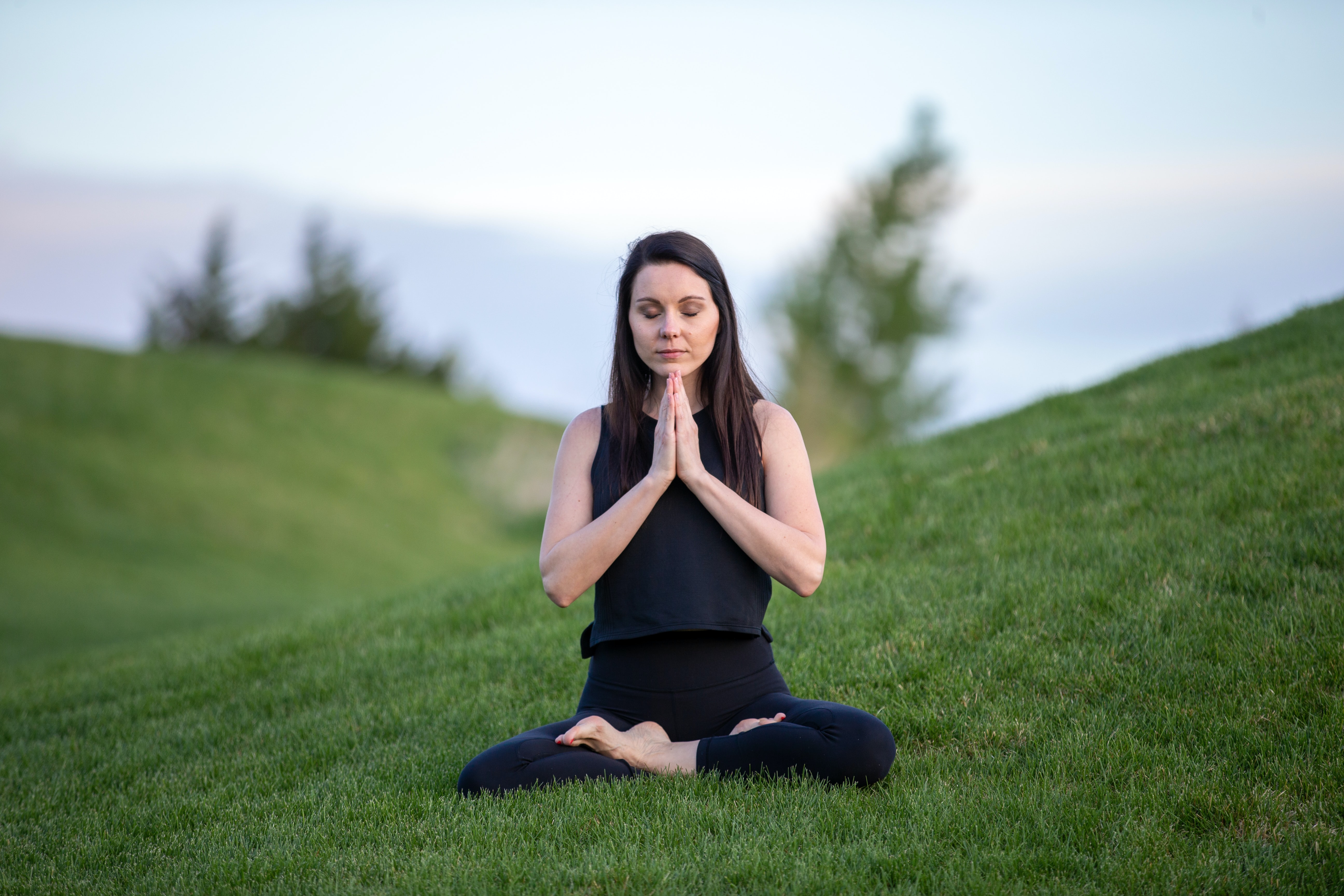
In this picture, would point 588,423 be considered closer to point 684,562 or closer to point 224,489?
point 684,562

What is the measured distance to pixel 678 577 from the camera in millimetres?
3812

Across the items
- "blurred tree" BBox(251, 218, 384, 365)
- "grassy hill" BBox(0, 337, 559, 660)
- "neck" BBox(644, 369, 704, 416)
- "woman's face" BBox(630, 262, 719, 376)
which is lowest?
"grassy hill" BBox(0, 337, 559, 660)

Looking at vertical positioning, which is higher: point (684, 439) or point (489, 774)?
point (684, 439)

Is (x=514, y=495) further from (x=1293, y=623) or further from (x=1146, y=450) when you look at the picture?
(x=1293, y=623)

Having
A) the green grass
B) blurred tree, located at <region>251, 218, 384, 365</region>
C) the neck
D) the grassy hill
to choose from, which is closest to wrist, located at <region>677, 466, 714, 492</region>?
the neck

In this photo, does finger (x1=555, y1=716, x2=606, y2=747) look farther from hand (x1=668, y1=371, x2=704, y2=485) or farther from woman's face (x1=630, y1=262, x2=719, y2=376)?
woman's face (x1=630, y1=262, x2=719, y2=376)

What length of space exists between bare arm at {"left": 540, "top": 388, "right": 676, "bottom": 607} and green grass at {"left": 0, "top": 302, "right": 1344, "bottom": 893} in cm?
81

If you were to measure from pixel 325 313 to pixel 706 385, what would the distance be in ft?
176

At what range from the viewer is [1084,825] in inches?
131

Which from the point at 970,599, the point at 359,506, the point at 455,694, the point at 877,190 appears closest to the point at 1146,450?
the point at 970,599

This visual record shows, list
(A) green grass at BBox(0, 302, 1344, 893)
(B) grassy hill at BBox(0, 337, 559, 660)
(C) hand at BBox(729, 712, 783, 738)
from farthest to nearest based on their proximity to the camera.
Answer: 1. (B) grassy hill at BBox(0, 337, 559, 660)
2. (C) hand at BBox(729, 712, 783, 738)
3. (A) green grass at BBox(0, 302, 1344, 893)

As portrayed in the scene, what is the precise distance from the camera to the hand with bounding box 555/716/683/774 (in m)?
3.79

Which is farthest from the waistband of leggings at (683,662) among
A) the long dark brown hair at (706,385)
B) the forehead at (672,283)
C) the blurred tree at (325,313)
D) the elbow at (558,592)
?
the blurred tree at (325,313)

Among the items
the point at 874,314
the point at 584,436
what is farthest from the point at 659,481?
the point at 874,314
